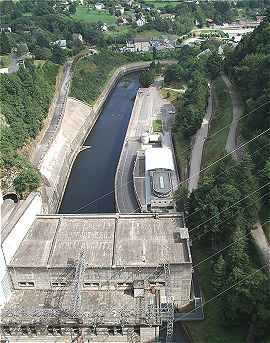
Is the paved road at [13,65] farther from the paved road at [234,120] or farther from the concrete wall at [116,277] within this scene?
the concrete wall at [116,277]

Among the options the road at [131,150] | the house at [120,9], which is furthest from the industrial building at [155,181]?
the house at [120,9]

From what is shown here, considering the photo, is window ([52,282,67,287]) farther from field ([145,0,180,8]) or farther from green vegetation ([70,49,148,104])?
field ([145,0,180,8])

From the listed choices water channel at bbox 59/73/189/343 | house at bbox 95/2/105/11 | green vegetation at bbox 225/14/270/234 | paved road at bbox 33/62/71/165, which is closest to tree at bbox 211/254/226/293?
water channel at bbox 59/73/189/343

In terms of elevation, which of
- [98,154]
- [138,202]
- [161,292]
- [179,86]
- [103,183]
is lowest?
[161,292]

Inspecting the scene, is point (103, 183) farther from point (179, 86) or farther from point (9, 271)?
point (179, 86)

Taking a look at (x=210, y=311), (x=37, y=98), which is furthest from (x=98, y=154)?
(x=210, y=311)

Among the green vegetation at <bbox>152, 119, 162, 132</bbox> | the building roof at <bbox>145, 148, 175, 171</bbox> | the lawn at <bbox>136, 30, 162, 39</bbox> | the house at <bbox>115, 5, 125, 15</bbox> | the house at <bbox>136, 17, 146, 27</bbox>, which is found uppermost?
the house at <bbox>115, 5, 125, 15</bbox>
